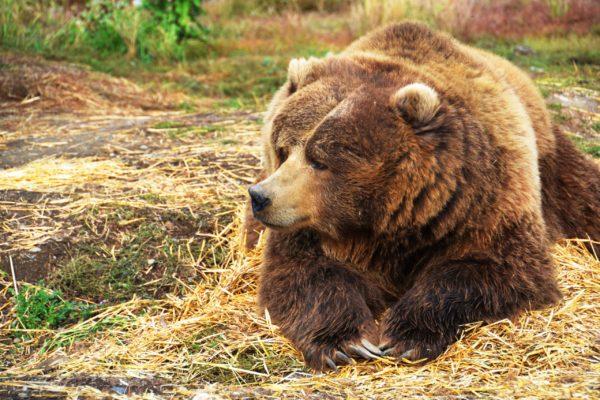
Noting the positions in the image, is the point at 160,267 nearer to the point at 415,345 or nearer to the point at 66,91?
the point at 415,345

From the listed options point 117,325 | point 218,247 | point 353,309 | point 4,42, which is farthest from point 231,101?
point 353,309

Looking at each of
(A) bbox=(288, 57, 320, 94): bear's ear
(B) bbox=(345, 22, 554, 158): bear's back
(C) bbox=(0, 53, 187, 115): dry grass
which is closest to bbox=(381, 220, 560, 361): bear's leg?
(B) bbox=(345, 22, 554, 158): bear's back

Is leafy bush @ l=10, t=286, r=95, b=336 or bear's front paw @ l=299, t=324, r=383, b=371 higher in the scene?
bear's front paw @ l=299, t=324, r=383, b=371

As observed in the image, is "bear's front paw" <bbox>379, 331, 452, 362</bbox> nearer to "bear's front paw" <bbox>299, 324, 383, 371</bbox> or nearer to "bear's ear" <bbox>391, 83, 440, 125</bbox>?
"bear's front paw" <bbox>299, 324, 383, 371</bbox>

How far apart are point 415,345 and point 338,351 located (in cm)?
35

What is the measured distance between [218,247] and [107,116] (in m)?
3.42

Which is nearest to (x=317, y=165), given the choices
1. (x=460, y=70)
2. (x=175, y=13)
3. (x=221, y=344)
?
(x=221, y=344)

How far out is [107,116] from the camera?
789cm

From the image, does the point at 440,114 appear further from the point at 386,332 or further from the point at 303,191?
the point at 386,332

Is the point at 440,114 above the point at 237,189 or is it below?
above

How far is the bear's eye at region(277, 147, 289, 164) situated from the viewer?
380cm

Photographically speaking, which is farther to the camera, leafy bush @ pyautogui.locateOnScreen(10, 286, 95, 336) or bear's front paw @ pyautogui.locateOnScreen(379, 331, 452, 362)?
leafy bush @ pyautogui.locateOnScreen(10, 286, 95, 336)

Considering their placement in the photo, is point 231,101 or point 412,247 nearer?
point 412,247

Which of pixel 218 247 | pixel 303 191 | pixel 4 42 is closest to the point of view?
pixel 303 191
